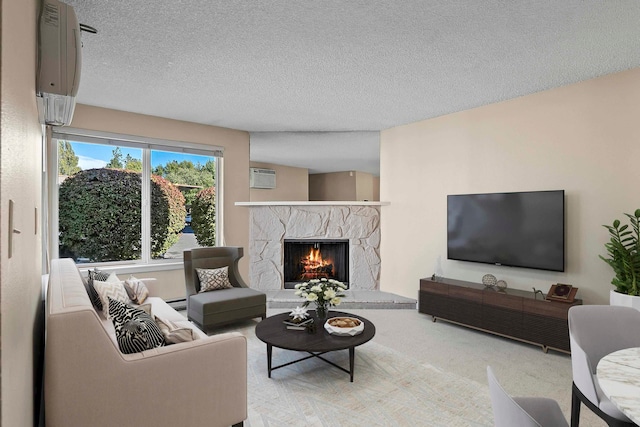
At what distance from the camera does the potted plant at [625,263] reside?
112 inches

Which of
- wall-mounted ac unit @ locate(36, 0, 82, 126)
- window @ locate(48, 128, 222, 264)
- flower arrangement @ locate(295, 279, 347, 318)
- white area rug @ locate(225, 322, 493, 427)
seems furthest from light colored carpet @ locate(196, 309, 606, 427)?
wall-mounted ac unit @ locate(36, 0, 82, 126)

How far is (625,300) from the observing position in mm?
2836

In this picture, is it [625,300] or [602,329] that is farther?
[625,300]

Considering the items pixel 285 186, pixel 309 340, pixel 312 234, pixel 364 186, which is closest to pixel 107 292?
pixel 309 340

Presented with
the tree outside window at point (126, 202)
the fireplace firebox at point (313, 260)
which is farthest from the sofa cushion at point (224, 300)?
the fireplace firebox at point (313, 260)

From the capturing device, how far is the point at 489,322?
12.4ft

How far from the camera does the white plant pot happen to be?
9.09 ft

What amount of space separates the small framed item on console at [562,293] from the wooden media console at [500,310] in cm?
4

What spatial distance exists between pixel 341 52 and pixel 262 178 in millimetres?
3746

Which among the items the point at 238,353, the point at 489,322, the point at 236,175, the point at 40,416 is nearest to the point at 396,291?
the point at 489,322

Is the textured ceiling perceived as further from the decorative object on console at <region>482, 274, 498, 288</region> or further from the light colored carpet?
the light colored carpet

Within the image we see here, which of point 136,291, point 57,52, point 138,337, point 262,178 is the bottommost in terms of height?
point 136,291

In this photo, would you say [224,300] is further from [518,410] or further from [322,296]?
[518,410]

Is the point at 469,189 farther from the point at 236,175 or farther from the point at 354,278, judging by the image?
the point at 236,175
